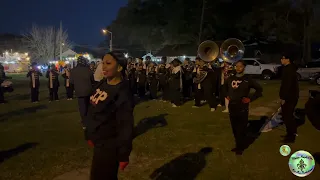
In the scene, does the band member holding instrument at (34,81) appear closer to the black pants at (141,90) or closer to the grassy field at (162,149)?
the grassy field at (162,149)

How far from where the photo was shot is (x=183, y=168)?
20.0 ft

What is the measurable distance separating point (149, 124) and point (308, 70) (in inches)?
879

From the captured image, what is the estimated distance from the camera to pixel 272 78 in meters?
31.9

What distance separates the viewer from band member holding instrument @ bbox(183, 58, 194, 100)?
14842mm

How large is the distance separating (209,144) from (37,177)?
11.8 ft

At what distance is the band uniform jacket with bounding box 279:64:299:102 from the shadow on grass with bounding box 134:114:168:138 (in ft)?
11.4

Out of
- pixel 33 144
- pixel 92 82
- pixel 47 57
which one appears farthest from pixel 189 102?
pixel 47 57

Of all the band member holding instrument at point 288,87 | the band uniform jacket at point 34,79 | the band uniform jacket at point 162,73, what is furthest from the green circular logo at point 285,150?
the band uniform jacket at point 34,79

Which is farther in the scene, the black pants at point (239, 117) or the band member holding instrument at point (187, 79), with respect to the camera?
the band member holding instrument at point (187, 79)

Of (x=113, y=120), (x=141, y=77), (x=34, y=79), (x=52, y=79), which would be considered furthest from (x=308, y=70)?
(x=113, y=120)

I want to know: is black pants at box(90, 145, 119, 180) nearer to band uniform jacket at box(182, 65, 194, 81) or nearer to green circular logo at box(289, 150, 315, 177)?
green circular logo at box(289, 150, 315, 177)

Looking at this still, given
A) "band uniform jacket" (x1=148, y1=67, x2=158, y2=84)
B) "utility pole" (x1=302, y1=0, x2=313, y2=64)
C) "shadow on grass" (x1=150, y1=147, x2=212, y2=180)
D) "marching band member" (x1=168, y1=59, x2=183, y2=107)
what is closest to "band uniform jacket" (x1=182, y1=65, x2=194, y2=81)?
"marching band member" (x1=168, y1=59, x2=183, y2=107)

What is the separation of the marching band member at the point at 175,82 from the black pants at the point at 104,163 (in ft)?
31.5

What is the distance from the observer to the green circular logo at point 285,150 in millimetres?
6927
